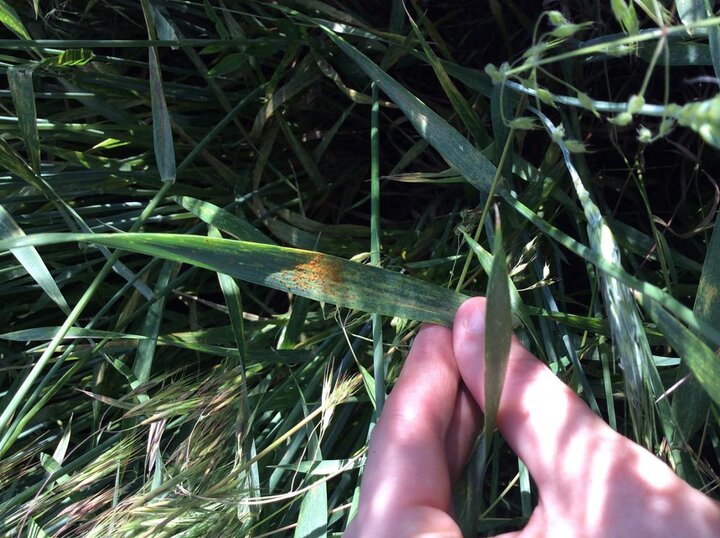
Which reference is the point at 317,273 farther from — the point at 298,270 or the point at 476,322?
the point at 476,322

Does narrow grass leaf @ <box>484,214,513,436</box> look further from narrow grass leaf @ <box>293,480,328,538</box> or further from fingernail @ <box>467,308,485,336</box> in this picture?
narrow grass leaf @ <box>293,480,328,538</box>

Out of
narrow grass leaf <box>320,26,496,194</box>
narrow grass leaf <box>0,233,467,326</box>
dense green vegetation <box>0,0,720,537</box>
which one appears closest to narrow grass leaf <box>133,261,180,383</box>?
dense green vegetation <box>0,0,720,537</box>

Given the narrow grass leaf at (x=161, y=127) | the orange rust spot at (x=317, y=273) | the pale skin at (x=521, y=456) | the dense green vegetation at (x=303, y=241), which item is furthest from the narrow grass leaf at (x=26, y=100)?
the pale skin at (x=521, y=456)

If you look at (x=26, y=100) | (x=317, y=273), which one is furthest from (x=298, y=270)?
(x=26, y=100)

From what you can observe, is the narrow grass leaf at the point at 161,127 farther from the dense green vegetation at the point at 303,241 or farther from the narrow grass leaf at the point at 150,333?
the narrow grass leaf at the point at 150,333

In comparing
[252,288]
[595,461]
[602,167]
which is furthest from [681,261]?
[252,288]

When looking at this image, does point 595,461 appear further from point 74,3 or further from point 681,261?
point 74,3
